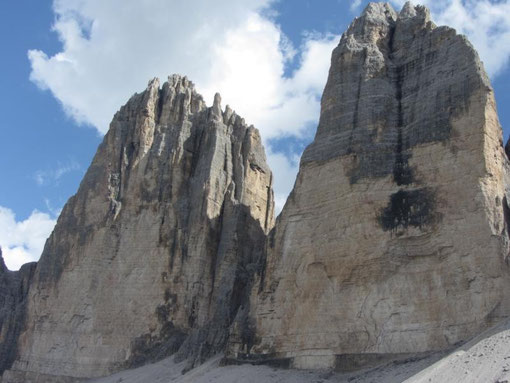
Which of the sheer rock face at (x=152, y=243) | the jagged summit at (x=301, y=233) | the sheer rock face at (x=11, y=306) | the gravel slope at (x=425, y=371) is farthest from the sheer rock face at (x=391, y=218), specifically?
the sheer rock face at (x=11, y=306)

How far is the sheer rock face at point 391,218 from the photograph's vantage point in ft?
82.4

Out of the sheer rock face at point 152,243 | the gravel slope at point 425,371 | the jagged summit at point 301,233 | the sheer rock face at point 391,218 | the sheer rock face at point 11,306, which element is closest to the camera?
the gravel slope at point 425,371

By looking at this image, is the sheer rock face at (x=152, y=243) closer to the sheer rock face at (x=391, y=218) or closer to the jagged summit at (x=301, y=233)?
the jagged summit at (x=301, y=233)

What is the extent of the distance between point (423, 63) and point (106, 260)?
23116 mm

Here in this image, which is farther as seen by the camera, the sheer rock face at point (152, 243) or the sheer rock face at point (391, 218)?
the sheer rock face at point (152, 243)

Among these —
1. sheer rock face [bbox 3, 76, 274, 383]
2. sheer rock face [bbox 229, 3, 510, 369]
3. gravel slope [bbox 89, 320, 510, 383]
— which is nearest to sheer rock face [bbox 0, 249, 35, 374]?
sheer rock face [bbox 3, 76, 274, 383]

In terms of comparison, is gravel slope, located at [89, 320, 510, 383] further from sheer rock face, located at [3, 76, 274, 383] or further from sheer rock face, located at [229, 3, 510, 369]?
sheer rock face, located at [3, 76, 274, 383]

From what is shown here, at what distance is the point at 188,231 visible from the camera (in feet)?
139

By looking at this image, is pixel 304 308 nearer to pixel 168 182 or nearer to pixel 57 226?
pixel 168 182

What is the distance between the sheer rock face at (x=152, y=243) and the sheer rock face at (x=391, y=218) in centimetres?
826

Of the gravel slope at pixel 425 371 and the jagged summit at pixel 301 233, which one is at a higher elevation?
the jagged summit at pixel 301 233

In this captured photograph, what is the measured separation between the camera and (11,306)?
161 ft

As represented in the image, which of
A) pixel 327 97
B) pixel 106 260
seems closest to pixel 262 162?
pixel 106 260

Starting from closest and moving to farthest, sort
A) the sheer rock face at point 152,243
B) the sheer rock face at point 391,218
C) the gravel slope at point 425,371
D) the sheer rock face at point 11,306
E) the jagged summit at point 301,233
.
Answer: the gravel slope at point 425,371, the sheer rock face at point 391,218, the jagged summit at point 301,233, the sheer rock face at point 152,243, the sheer rock face at point 11,306
